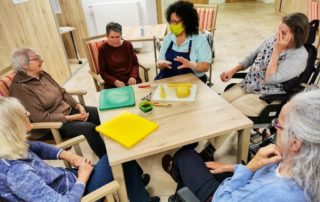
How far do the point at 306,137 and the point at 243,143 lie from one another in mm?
840

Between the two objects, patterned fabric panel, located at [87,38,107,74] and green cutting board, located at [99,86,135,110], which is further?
patterned fabric panel, located at [87,38,107,74]

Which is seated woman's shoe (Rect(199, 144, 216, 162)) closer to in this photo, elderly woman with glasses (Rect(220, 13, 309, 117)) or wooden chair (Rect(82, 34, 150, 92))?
elderly woman with glasses (Rect(220, 13, 309, 117))

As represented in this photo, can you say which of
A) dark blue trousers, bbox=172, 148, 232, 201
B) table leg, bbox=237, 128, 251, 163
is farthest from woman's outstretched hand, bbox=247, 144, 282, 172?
table leg, bbox=237, 128, 251, 163

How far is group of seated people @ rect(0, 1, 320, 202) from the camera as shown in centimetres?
81

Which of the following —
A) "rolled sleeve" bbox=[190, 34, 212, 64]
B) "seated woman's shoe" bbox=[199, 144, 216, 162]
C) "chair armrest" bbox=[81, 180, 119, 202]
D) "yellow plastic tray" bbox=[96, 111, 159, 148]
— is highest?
"rolled sleeve" bbox=[190, 34, 212, 64]

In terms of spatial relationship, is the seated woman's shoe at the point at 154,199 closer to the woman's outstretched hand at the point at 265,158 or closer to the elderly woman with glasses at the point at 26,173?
the elderly woman with glasses at the point at 26,173

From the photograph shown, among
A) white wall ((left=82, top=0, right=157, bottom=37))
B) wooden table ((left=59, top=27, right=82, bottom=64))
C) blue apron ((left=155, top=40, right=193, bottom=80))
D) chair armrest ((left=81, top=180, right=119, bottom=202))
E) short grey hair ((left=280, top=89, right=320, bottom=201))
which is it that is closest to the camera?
short grey hair ((left=280, top=89, right=320, bottom=201))

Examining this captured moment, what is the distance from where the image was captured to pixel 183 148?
1.55 metres

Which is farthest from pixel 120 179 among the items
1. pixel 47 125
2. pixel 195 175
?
pixel 47 125

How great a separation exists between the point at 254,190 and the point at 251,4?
8.64m

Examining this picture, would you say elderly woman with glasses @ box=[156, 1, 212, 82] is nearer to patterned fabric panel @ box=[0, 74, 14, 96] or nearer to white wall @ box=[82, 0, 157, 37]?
patterned fabric panel @ box=[0, 74, 14, 96]

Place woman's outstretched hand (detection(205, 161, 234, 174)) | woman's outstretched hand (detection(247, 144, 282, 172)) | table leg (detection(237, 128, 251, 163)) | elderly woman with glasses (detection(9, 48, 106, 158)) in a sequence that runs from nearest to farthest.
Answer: woman's outstretched hand (detection(247, 144, 282, 172)) → woman's outstretched hand (detection(205, 161, 234, 174)) → table leg (detection(237, 128, 251, 163)) → elderly woman with glasses (detection(9, 48, 106, 158))

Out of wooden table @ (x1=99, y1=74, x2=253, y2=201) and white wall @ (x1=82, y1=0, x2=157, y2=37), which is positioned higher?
white wall @ (x1=82, y1=0, x2=157, y2=37)

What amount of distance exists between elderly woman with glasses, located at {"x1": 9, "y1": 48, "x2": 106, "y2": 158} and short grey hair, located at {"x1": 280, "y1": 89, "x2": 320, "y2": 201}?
149cm
